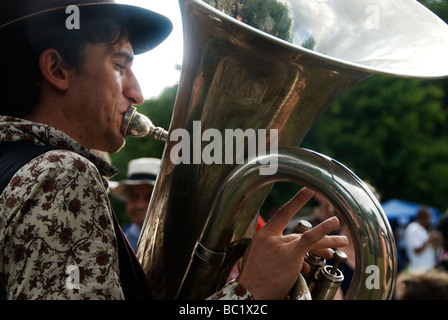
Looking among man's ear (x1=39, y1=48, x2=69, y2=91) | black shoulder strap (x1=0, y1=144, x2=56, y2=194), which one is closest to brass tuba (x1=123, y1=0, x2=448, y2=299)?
man's ear (x1=39, y1=48, x2=69, y2=91)

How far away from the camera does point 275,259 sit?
1.39 m

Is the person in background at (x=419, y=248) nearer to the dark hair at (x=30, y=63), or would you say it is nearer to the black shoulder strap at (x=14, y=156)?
the dark hair at (x=30, y=63)

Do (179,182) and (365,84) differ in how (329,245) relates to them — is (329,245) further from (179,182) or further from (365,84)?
(365,84)

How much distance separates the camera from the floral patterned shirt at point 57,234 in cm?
114

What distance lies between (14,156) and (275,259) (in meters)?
0.74

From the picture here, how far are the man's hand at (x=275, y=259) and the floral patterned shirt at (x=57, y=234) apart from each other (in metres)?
0.38

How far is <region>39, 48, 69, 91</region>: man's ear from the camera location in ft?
5.03

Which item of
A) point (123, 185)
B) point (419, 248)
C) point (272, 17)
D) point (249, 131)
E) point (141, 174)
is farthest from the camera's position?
point (419, 248)

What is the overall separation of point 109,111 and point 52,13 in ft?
1.08

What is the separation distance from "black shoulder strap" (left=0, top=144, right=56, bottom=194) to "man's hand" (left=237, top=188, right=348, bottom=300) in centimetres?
62

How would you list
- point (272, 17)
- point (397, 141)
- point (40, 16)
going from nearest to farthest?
point (40, 16) < point (272, 17) < point (397, 141)

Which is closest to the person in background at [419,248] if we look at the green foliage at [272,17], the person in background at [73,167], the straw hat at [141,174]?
the straw hat at [141,174]

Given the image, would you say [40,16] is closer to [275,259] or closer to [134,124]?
[134,124]

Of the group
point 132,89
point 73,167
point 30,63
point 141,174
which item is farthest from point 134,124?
point 141,174
